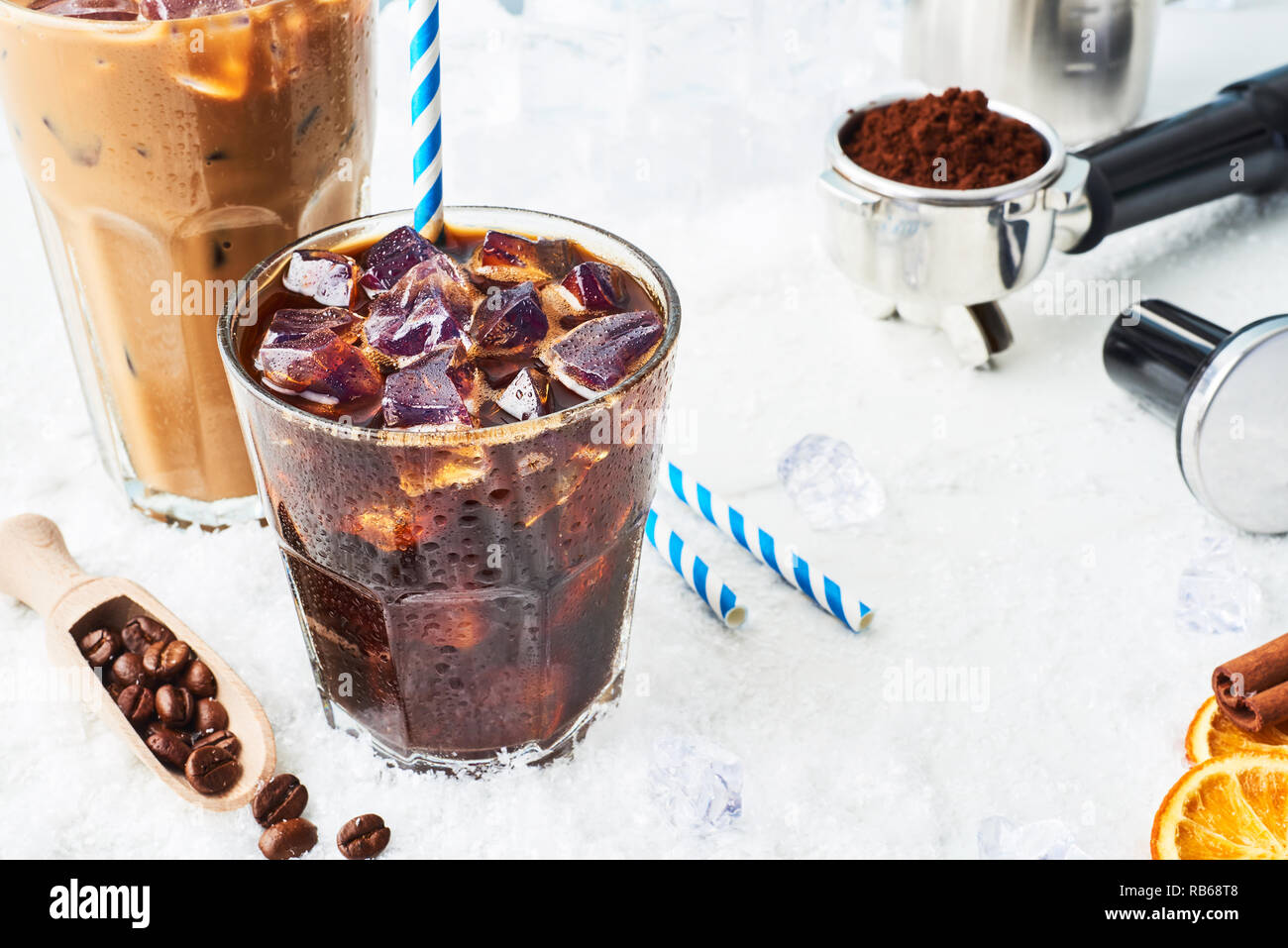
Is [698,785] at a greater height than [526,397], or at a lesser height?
lesser

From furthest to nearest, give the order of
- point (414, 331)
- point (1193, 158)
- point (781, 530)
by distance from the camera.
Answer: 1. point (1193, 158)
2. point (781, 530)
3. point (414, 331)

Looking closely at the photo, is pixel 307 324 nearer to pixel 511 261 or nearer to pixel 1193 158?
pixel 511 261

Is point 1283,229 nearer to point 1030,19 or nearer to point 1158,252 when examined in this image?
point 1158,252

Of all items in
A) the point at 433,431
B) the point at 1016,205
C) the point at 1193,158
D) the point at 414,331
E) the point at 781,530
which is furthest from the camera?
the point at 1193,158

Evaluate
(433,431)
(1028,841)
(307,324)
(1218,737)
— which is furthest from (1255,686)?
(307,324)

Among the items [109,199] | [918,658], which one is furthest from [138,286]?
[918,658]

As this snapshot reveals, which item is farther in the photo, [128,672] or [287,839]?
[128,672]

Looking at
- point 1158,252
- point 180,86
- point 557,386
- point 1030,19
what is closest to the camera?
point 557,386

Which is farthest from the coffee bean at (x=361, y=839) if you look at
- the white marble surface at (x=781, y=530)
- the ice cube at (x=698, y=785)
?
the ice cube at (x=698, y=785)
